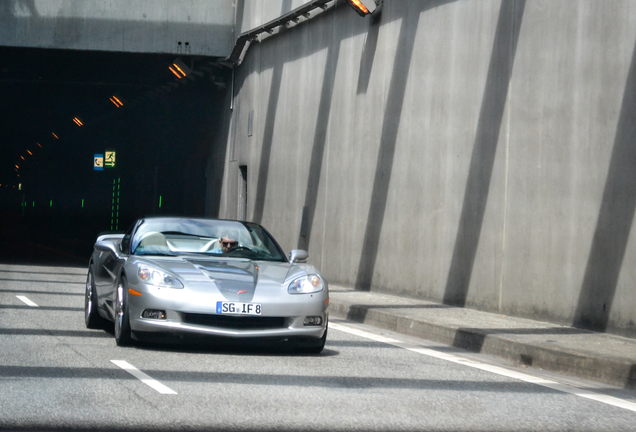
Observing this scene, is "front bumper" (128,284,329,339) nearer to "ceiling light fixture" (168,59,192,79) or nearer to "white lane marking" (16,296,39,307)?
"white lane marking" (16,296,39,307)

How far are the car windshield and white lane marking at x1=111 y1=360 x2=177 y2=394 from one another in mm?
1802

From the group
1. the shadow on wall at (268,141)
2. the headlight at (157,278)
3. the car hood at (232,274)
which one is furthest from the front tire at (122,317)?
the shadow on wall at (268,141)

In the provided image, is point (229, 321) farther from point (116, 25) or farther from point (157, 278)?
point (116, 25)

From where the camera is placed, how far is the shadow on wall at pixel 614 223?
9734mm

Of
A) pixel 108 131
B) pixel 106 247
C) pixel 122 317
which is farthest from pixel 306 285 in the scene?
pixel 108 131

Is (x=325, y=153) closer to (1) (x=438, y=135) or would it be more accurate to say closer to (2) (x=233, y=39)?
(1) (x=438, y=135)

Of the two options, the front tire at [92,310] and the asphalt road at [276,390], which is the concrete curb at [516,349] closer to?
the asphalt road at [276,390]

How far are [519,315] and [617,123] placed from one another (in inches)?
115

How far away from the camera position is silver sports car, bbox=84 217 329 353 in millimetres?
7812

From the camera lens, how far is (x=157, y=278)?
7996mm

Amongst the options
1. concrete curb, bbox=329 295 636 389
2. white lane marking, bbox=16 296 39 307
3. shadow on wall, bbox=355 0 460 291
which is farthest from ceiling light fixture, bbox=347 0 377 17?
white lane marking, bbox=16 296 39 307

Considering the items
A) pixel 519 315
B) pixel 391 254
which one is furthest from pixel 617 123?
pixel 391 254

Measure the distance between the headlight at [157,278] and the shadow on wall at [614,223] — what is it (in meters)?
4.87

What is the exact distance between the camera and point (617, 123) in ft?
32.6
